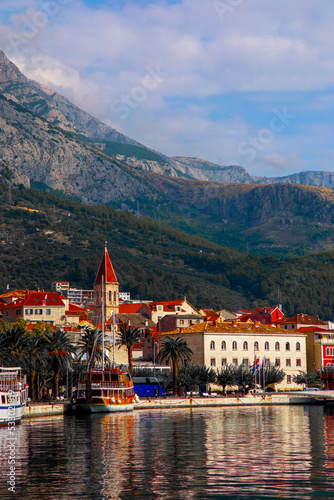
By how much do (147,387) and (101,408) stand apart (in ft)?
72.8

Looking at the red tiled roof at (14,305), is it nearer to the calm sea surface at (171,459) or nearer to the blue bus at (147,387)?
the blue bus at (147,387)

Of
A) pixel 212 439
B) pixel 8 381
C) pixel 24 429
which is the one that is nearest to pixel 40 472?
pixel 212 439

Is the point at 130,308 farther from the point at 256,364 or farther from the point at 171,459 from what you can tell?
the point at 171,459

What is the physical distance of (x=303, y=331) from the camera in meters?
131

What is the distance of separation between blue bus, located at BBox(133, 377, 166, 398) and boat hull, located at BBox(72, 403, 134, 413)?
1752 cm

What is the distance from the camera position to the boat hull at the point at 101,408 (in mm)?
75812

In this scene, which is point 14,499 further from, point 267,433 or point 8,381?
point 8,381

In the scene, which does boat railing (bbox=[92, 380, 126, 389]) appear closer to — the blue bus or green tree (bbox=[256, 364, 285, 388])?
the blue bus

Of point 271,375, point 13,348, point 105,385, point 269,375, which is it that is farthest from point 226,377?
point 13,348

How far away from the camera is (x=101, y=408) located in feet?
254

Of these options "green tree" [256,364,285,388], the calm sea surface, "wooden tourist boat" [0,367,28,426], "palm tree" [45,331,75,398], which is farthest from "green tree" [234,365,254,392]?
"wooden tourist boat" [0,367,28,426]

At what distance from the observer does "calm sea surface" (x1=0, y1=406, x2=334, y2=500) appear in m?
31.6

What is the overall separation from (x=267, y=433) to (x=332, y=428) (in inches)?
296

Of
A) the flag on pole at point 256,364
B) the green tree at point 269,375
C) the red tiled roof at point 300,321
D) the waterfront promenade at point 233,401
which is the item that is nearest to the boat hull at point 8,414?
the waterfront promenade at point 233,401
